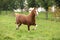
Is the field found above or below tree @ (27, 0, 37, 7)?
below

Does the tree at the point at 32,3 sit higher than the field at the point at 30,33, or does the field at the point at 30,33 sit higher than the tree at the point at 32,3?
the tree at the point at 32,3

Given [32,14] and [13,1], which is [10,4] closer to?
[13,1]

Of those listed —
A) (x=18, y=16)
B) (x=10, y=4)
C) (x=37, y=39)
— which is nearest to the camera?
(x=37, y=39)

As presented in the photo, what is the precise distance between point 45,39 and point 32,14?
12.3ft

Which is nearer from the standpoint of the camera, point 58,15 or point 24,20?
point 24,20

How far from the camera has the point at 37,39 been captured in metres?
11.6

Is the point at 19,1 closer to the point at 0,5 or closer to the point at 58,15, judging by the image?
the point at 0,5

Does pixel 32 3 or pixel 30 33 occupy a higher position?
pixel 32 3

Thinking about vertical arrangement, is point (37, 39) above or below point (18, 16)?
below

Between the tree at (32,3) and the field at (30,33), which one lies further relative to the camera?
the tree at (32,3)

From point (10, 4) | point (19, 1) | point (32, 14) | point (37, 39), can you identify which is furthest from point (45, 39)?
point (19, 1)

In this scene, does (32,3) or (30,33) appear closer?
(30,33)

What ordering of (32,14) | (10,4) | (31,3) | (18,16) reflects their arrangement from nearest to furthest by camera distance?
(32,14), (18,16), (31,3), (10,4)

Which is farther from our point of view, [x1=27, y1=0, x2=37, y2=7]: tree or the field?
[x1=27, y1=0, x2=37, y2=7]: tree
